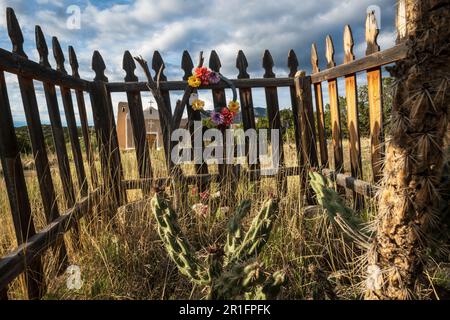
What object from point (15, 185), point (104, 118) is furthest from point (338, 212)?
point (104, 118)

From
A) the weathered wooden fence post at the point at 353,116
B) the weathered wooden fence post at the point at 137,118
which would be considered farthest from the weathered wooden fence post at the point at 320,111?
the weathered wooden fence post at the point at 137,118

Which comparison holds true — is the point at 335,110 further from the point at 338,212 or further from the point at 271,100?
the point at 338,212

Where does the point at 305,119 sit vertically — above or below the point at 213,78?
below

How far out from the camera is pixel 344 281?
2.19 meters

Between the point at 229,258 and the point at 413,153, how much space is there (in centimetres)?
114

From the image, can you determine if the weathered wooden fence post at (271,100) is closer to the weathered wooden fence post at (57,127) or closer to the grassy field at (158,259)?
the grassy field at (158,259)

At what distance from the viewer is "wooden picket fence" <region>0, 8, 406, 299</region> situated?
6.79 feet

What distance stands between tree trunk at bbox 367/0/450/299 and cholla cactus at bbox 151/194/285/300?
17.2 inches

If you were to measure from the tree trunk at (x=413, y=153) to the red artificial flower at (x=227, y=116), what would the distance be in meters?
2.58

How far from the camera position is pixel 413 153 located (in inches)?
47.4

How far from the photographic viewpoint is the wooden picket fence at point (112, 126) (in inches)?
81.4
